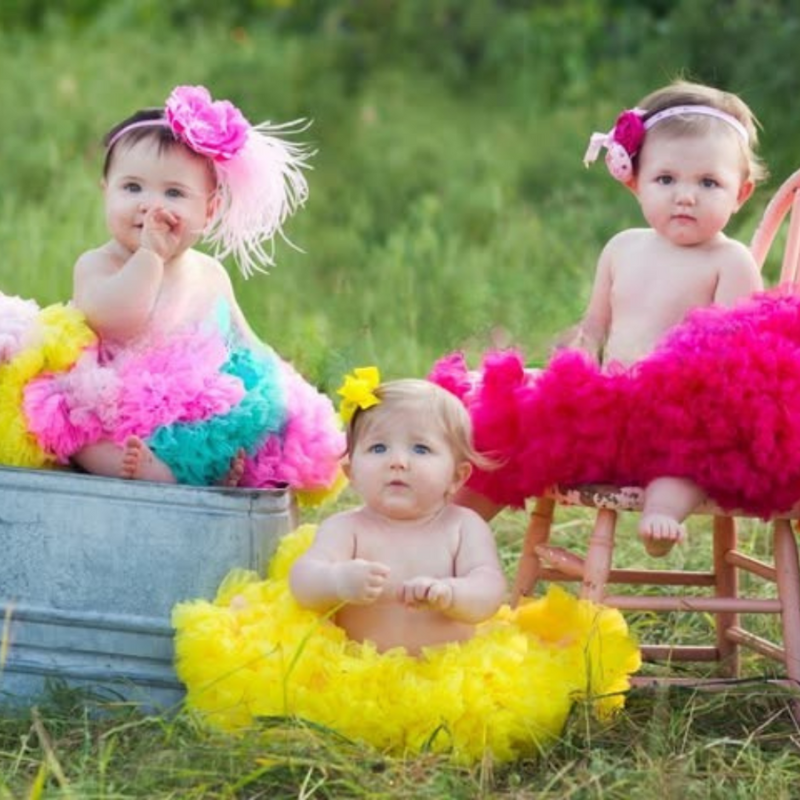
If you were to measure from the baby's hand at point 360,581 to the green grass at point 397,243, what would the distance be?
0.22 metres

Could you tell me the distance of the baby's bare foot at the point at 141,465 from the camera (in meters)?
3.01

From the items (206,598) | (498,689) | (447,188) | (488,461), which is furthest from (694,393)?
(447,188)

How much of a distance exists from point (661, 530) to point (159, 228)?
986mm

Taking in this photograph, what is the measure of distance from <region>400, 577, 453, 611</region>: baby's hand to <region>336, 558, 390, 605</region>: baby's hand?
4 centimetres

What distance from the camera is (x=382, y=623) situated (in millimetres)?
2900

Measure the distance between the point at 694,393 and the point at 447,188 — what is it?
472cm

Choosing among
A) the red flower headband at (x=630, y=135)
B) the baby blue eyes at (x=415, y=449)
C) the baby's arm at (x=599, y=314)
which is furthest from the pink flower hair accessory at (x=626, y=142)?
the baby blue eyes at (x=415, y=449)

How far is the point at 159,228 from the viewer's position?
3.08 meters

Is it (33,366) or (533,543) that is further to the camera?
(533,543)

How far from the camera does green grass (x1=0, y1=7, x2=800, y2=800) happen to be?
271cm

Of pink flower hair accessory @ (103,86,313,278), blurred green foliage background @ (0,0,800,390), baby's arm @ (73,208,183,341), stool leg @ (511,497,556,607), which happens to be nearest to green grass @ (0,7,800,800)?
blurred green foliage background @ (0,0,800,390)

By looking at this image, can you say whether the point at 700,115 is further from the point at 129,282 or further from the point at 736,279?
the point at 129,282

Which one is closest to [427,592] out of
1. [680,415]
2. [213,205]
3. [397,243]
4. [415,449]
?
[415,449]

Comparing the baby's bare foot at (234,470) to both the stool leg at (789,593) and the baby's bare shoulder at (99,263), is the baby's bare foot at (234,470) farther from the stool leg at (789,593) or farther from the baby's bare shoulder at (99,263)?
the stool leg at (789,593)
